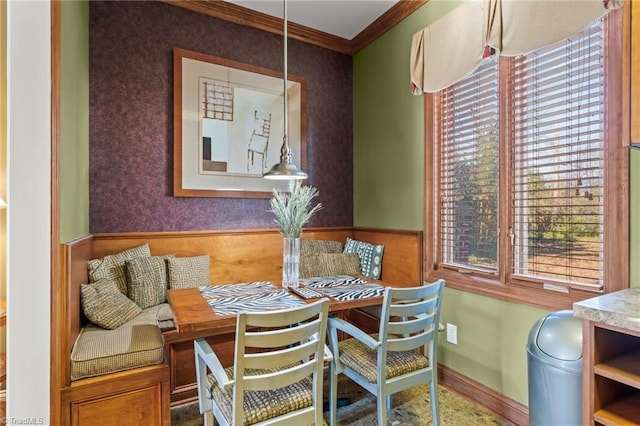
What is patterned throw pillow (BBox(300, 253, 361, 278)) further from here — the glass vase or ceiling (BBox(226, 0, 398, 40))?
ceiling (BBox(226, 0, 398, 40))

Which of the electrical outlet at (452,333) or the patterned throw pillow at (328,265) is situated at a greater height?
the patterned throw pillow at (328,265)

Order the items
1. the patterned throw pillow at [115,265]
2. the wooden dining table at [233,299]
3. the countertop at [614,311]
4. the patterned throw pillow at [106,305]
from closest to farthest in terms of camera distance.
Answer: the countertop at [614,311]
the wooden dining table at [233,299]
the patterned throw pillow at [106,305]
the patterned throw pillow at [115,265]

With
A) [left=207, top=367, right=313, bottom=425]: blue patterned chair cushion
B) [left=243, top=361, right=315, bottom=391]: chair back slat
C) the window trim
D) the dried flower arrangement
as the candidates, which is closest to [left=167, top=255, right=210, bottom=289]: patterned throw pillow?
the dried flower arrangement

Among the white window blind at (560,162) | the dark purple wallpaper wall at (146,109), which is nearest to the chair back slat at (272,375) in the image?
the white window blind at (560,162)

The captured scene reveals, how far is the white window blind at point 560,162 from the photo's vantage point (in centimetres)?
174

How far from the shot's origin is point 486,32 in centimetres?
208

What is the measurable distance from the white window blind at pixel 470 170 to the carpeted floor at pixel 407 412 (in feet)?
3.01

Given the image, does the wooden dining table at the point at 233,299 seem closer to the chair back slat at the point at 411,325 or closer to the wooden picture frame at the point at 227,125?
the chair back slat at the point at 411,325

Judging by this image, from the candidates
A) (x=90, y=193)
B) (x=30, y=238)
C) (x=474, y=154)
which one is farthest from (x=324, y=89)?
(x=30, y=238)

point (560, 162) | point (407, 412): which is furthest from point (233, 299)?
point (560, 162)

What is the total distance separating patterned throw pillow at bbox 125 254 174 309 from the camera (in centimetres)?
237

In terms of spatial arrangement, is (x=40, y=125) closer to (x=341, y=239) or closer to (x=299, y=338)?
(x=299, y=338)

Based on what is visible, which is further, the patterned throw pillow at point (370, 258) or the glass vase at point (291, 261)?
the patterned throw pillow at point (370, 258)

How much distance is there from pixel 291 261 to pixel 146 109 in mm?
1738
